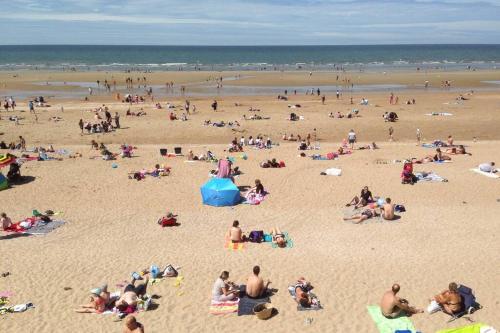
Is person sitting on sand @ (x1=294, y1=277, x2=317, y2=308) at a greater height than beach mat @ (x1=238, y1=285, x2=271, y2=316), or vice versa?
person sitting on sand @ (x1=294, y1=277, x2=317, y2=308)

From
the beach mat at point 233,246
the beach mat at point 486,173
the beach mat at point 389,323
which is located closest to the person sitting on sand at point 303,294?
the beach mat at point 389,323

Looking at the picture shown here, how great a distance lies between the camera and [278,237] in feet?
41.1

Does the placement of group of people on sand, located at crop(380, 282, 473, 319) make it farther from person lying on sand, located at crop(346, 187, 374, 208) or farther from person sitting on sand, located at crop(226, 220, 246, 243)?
person lying on sand, located at crop(346, 187, 374, 208)

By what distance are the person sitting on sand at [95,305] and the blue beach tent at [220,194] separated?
6430 mm

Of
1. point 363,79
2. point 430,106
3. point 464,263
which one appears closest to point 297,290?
point 464,263

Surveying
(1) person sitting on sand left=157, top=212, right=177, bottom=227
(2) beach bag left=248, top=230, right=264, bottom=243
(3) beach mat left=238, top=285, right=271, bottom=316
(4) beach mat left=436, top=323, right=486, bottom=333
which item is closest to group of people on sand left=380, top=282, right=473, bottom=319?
(4) beach mat left=436, top=323, right=486, bottom=333

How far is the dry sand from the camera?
941 centimetres

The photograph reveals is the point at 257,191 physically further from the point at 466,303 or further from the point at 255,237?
the point at 466,303

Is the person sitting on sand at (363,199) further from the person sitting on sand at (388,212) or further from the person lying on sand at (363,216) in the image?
the person sitting on sand at (388,212)

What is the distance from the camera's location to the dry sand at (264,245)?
9.41 metres

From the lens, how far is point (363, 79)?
198 feet

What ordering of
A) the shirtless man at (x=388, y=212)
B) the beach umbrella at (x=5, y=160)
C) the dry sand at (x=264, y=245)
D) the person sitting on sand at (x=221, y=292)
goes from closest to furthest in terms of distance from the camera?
the dry sand at (x=264, y=245) < the person sitting on sand at (x=221, y=292) < the shirtless man at (x=388, y=212) < the beach umbrella at (x=5, y=160)

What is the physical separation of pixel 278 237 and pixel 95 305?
16.5 feet

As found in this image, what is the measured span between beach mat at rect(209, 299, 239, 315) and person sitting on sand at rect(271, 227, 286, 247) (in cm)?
294
